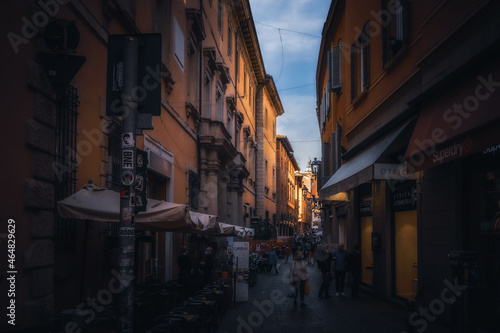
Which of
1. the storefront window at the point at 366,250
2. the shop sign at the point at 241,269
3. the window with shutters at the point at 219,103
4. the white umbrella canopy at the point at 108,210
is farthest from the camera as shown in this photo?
the window with shutters at the point at 219,103

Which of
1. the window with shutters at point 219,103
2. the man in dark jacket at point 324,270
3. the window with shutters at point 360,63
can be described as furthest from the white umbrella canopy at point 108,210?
the window with shutters at point 219,103

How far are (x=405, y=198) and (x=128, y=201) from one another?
9.47 meters

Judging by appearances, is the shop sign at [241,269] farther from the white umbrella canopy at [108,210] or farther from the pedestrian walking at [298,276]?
the white umbrella canopy at [108,210]

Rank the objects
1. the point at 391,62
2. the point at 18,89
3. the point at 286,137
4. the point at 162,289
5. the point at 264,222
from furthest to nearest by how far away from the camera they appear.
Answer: the point at 286,137 < the point at 264,222 < the point at 391,62 < the point at 162,289 < the point at 18,89

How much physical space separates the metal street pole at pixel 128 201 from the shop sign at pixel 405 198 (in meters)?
8.72

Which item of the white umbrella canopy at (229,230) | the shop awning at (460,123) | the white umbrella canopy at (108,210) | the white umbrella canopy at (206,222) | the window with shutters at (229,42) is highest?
the window with shutters at (229,42)

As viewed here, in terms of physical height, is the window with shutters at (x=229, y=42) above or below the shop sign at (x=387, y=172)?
above

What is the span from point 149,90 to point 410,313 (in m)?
5.20

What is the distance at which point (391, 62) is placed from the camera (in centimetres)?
1309

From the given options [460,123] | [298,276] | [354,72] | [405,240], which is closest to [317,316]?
[298,276]

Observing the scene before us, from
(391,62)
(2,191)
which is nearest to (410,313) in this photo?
(2,191)

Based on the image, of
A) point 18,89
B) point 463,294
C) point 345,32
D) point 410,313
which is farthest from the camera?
point 345,32

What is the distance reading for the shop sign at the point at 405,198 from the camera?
12.4m

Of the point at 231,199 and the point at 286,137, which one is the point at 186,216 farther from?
the point at 286,137
